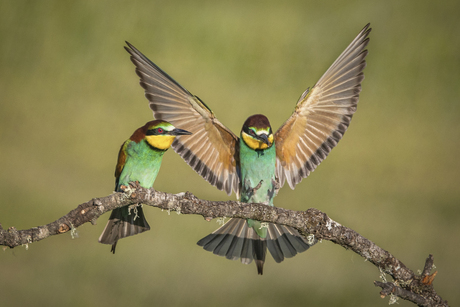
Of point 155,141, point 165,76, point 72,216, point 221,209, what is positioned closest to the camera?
point 72,216

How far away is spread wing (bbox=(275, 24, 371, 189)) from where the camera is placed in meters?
1.57

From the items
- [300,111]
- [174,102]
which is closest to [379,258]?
[300,111]

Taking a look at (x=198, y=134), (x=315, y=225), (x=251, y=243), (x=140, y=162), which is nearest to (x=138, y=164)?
(x=140, y=162)

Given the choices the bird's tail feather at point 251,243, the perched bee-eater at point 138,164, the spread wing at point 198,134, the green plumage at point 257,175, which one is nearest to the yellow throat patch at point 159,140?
the perched bee-eater at point 138,164

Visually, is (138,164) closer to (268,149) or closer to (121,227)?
(121,227)

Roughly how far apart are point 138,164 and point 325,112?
2.32ft

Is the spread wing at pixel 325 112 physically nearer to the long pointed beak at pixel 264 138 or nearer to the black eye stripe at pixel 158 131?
the long pointed beak at pixel 264 138

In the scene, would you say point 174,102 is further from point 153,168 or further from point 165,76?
point 153,168

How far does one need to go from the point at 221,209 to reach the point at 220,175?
49 cm

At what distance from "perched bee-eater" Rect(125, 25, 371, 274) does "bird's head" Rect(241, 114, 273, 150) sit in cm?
6

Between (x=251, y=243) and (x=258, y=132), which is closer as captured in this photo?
(x=258, y=132)

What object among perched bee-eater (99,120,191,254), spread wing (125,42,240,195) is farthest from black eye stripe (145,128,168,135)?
spread wing (125,42,240,195)

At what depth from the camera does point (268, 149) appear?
4.96ft

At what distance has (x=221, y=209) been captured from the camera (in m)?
1.16
